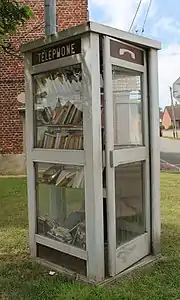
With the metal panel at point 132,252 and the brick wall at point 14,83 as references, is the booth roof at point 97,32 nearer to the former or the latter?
the metal panel at point 132,252

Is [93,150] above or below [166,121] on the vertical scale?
below

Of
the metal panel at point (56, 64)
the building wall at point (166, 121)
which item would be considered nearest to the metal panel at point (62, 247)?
the metal panel at point (56, 64)

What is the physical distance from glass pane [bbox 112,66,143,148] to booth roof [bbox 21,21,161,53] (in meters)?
0.32

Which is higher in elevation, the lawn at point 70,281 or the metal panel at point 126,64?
the metal panel at point 126,64

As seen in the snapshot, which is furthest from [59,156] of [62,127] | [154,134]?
[154,134]

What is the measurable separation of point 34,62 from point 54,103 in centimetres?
53

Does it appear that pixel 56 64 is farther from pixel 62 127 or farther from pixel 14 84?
pixel 14 84

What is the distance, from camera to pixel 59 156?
449 cm

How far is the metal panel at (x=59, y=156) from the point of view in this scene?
13.9 feet

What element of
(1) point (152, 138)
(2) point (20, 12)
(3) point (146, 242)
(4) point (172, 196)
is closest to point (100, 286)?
(3) point (146, 242)

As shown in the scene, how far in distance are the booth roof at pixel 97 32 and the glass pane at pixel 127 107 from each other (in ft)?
1.04

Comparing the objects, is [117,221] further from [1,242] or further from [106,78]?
[1,242]

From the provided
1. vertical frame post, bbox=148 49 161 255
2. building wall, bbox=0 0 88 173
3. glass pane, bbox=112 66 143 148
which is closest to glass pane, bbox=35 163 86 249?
glass pane, bbox=112 66 143 148

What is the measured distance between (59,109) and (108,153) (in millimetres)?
824
